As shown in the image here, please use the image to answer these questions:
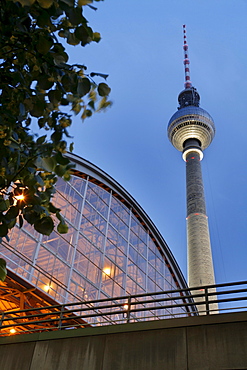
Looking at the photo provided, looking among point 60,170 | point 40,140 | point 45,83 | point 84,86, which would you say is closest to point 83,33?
point 84,86

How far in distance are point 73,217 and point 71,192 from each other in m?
1.75

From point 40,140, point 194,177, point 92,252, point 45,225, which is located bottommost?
point 45,225

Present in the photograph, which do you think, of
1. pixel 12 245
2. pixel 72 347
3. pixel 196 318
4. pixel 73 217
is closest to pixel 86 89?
pixel 196 318

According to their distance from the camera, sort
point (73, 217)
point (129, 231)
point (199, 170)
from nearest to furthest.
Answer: point (73, 217), point (129, 231), point (199, 170)

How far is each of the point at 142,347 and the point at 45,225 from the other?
633 cm

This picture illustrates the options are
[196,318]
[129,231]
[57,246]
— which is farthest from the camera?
[129,231]

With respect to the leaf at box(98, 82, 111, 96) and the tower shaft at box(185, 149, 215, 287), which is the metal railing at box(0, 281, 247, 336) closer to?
the leaf at box(98, 82, 111, 96)

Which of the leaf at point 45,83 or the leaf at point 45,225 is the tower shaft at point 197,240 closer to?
the leaf at point 45,225

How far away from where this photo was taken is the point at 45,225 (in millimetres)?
4297

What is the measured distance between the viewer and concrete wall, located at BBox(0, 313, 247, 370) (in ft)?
28.6

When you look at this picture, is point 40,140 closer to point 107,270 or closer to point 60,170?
point 60,170

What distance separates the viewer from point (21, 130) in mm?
4840

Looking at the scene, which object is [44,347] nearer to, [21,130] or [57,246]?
[21,130]

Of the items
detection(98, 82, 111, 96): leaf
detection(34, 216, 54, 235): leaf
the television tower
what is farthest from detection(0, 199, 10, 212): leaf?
the television tower
